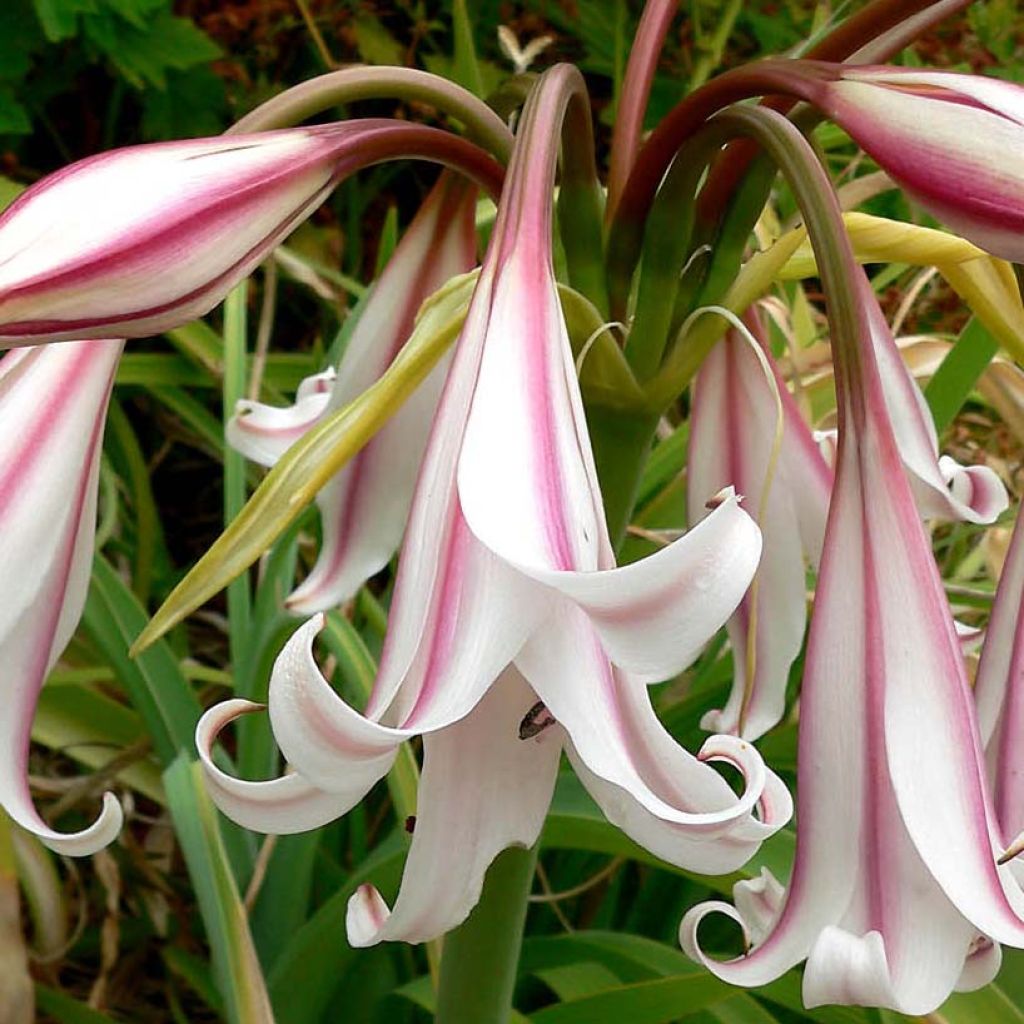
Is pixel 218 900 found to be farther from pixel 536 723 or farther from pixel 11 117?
pixel 11 117

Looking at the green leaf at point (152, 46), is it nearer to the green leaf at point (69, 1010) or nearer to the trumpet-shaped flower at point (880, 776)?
the green leaf at point (69, 1010)

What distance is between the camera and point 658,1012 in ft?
2.68

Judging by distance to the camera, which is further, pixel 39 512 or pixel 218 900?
pixel 218 900

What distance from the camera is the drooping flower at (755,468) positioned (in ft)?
2.21

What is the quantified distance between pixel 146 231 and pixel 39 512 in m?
0.14

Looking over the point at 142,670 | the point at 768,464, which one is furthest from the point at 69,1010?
the point at 768,464

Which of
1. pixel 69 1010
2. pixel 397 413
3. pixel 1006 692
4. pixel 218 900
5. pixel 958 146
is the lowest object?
pixel 69 1010

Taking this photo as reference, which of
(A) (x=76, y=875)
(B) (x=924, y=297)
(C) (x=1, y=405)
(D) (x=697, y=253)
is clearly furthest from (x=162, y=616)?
(B) (x=924, y=297)

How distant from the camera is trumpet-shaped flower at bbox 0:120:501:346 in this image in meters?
0.43

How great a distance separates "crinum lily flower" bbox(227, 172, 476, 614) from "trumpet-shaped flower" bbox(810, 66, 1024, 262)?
252 millimetres

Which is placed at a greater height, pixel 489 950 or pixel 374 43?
pixel 374 43

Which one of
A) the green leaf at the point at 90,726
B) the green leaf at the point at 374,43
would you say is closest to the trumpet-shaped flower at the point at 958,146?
the green leaf at the point at 90,726

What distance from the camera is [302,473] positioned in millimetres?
532

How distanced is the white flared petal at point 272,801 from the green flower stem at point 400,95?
0.24m
